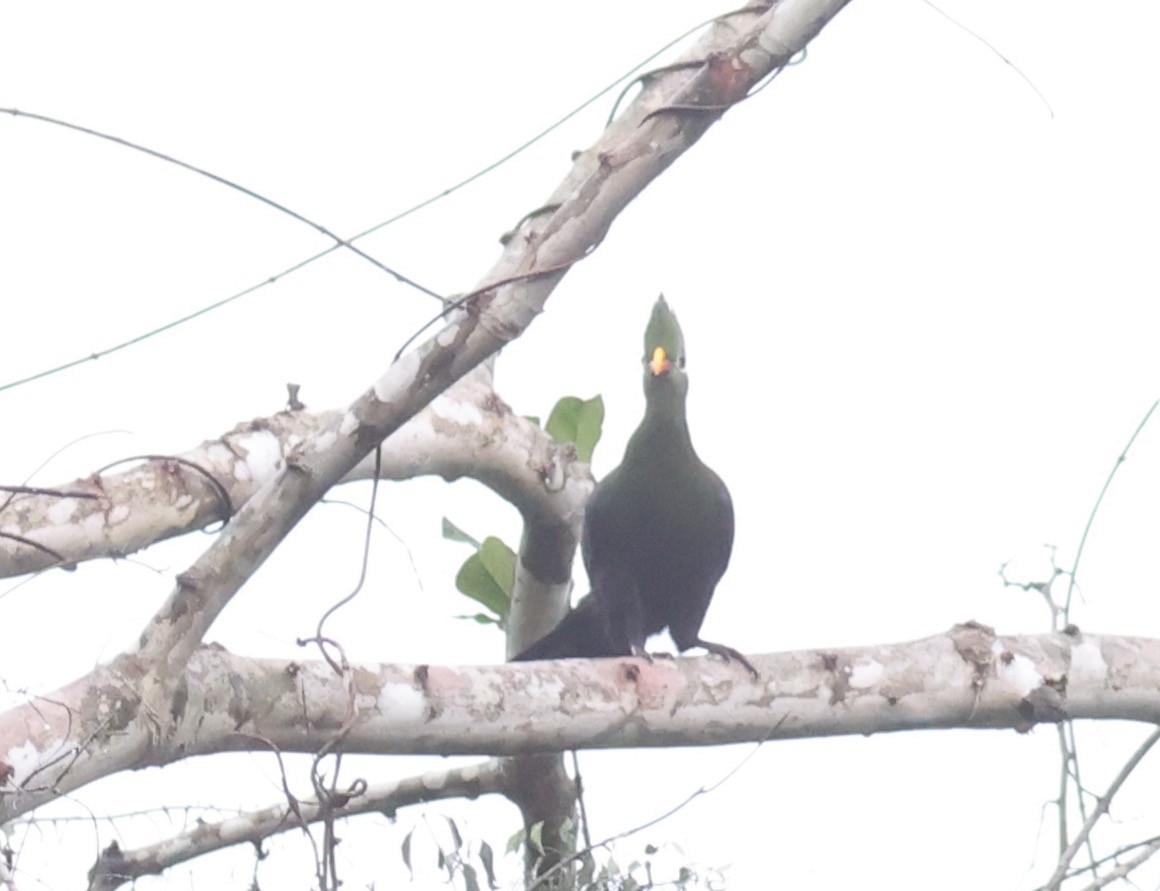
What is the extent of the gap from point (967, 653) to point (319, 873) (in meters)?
1.07

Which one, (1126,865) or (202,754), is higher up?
(202,754)

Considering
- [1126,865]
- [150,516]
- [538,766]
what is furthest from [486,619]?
[1126,865]

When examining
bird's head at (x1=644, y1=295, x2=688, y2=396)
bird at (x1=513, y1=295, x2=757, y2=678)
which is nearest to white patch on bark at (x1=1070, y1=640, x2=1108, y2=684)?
bird at (x1=513, y1=295, x2=757, y2=678)

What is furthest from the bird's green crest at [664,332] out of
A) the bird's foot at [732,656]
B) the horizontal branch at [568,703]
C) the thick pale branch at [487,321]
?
the thick pale branch at [487,321]

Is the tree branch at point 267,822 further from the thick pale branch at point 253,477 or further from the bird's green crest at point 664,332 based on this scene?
the bird's green crest at point 664,332

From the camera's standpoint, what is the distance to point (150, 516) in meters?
2.31

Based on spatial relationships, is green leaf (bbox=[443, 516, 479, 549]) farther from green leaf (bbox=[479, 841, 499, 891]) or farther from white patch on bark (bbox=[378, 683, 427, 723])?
white patch on bark (bbox=[378, 683, 427, 723])

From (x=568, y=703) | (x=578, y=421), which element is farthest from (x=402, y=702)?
(x=578, y=421)

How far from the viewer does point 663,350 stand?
2939mm

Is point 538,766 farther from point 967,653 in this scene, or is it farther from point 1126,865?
point 1126,865

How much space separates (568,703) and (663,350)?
1117 mm

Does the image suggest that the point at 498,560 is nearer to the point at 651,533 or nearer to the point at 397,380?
the point at 651,533

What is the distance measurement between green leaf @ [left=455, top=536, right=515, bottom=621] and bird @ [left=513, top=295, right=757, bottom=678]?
0.18 m

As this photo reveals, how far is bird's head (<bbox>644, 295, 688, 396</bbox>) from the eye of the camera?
2.93m
